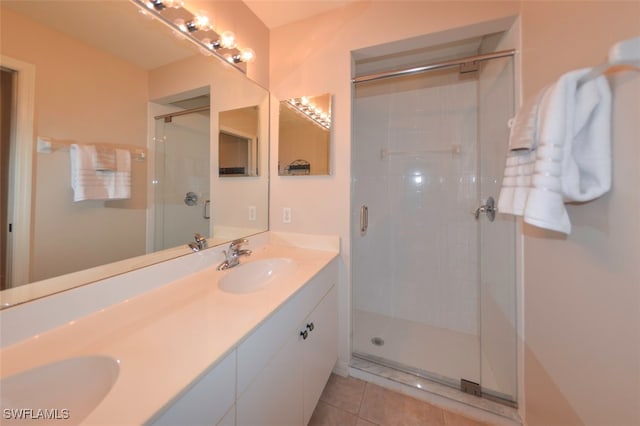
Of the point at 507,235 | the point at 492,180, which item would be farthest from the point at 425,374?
the point at 492,180

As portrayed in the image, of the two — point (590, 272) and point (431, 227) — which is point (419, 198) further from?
point (590, 272)

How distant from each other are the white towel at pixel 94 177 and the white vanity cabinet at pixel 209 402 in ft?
2.54

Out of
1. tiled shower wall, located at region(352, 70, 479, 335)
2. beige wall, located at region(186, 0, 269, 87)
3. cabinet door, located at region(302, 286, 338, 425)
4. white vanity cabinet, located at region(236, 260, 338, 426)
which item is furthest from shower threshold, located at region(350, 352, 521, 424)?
beige wall, located at region(186, 0, 269, 87)

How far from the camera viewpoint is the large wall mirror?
0.67 metres

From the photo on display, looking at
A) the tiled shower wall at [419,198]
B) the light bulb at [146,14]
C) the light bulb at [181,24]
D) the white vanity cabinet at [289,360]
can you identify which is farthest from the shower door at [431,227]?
the light bulb at [146,14]

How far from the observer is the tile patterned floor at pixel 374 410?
3.93 ft

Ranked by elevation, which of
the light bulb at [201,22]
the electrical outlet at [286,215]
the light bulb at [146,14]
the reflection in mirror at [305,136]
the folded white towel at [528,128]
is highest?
the light bulb at [201,22]

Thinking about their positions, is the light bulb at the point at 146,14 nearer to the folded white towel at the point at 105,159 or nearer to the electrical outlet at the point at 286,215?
the folded white towel at the point at 105,159

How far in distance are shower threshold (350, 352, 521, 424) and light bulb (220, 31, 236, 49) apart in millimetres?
2201

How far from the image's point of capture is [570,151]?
0.67 meters

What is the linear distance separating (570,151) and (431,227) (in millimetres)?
1401

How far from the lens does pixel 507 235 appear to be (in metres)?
1.34

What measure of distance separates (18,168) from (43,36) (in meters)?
0.42

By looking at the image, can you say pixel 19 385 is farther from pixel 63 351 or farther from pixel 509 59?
pixel 509 59
